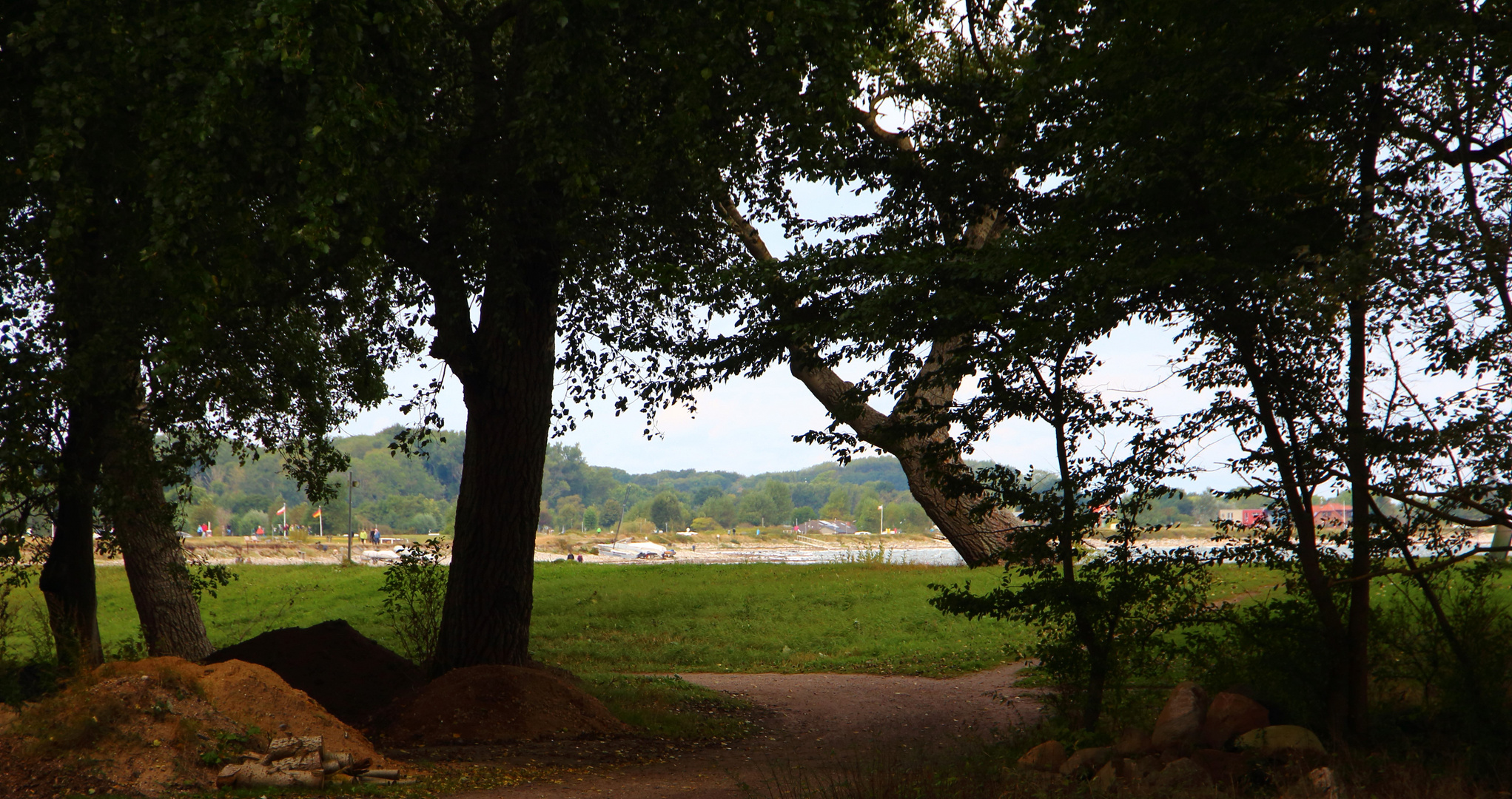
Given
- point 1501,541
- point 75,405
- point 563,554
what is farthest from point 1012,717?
point 563,554

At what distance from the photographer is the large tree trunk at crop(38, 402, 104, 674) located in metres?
8.35

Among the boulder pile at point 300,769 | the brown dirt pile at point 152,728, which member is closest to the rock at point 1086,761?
the boulder pile at point 300,769

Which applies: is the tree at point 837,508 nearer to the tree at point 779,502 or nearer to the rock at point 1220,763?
the tree at point 779,502

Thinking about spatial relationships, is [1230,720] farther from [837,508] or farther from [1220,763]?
[837,508]

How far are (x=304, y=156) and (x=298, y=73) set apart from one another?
1.69ft

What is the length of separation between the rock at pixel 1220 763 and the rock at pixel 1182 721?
0.69ft

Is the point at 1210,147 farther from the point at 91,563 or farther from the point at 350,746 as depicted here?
the point at 91,563

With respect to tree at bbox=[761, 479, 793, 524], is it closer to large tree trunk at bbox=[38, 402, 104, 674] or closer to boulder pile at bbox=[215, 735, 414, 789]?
large tree trunk at bbox=[38, 402, 104, 674]

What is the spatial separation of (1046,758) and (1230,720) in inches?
48.9

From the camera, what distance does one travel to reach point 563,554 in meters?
73.2

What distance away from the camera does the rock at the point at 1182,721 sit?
6.49m

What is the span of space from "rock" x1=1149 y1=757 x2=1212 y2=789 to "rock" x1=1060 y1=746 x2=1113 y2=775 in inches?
23.1

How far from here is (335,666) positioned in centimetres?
1022

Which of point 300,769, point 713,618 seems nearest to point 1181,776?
point 300,769
